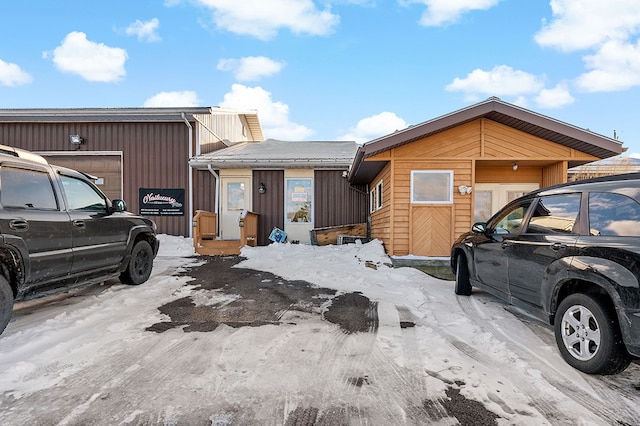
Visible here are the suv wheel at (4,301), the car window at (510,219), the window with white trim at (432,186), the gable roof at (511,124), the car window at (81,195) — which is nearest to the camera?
the suv wheel at (4,301)

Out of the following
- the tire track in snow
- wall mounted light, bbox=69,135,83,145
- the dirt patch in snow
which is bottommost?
the dirt patch in snow

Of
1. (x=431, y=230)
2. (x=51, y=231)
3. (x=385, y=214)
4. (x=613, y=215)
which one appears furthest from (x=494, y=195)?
(x=51, y=231)

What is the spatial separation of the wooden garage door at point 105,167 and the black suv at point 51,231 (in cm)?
780

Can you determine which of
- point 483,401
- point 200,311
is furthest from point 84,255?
point 483,401

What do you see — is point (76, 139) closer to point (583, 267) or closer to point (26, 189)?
point (26, 189)

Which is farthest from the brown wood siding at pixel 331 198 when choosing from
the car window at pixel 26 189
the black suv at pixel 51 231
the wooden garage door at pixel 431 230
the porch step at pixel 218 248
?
the car window at pixel 26 189

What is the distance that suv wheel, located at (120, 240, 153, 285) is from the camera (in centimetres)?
517

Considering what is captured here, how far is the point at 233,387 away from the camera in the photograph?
224 cm

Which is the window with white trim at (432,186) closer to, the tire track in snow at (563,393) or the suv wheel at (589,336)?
the tire track in snow at (563,393)

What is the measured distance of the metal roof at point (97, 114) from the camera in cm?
1113

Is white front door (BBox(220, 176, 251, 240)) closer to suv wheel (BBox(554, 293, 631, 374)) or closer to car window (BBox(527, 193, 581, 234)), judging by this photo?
car window (BBox(527, 193, 581, 234))

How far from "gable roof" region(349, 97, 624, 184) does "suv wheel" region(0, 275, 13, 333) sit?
6.19 meters

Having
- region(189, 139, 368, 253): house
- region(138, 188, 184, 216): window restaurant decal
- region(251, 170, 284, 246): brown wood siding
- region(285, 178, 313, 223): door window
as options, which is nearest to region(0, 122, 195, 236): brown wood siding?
region(138, 188, 184, 216): window restaurant decal

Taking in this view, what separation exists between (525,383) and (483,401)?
52cm
